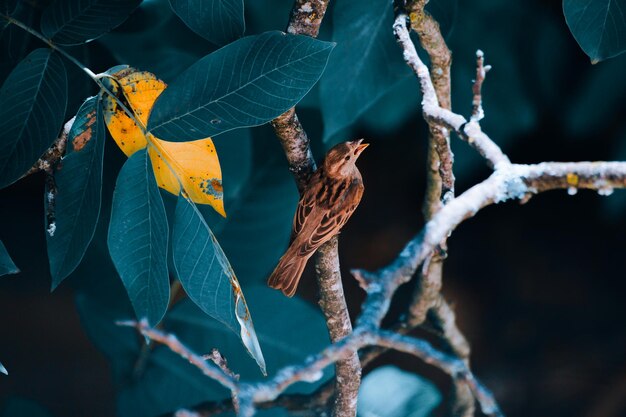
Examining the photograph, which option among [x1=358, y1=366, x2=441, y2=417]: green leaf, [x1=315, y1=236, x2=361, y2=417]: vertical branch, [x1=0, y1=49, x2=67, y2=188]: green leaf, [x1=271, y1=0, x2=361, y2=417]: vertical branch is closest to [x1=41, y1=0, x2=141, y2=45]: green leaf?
[x1=0, y1=49, x2=67, y2=188]: green leaf

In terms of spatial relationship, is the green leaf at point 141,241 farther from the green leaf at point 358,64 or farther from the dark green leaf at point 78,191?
the green leaf at point 358,64

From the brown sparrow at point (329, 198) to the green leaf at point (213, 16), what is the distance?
0.11 m

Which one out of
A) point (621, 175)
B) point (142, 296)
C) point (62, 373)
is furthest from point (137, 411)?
point (621, 175)

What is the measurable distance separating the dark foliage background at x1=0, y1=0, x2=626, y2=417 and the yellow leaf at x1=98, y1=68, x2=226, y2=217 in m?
0.18

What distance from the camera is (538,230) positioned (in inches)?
26.4

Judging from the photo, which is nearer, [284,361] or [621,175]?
[621,175]

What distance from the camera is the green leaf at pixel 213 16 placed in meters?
0.45

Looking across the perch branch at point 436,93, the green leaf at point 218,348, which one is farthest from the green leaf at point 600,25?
the green leaf at point 218,348

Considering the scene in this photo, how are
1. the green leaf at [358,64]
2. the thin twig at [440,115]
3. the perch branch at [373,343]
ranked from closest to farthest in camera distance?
1. the perch branch at [373,343]
2. the thin twig at [440,115]
3. the green leaf at [358,64]

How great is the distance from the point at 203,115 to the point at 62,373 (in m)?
0.39

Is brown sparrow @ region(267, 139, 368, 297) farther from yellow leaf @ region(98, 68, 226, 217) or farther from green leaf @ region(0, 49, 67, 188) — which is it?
green leaf @ region(0, 49, 67, 188)

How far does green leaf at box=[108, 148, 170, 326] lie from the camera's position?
42cm

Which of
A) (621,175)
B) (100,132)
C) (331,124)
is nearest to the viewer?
(621,175)

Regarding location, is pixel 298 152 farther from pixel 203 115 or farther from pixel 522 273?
pixel 522 273
